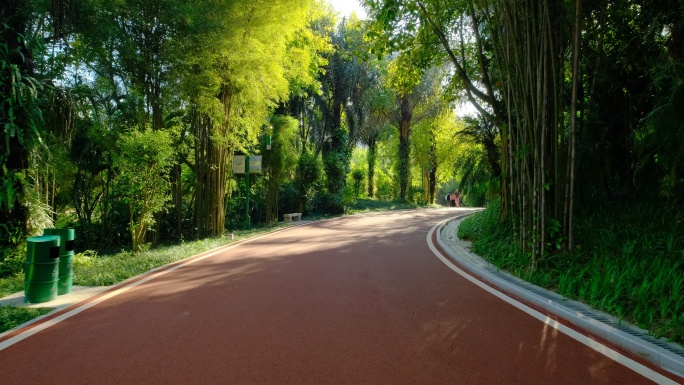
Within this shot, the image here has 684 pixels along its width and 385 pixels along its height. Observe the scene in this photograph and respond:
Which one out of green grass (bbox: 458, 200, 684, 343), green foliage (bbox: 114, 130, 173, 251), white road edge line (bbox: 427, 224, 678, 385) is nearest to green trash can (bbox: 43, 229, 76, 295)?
green foliage (bbox: 114, 130, 173, 251)

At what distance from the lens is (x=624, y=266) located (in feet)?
18.6

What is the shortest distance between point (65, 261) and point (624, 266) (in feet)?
26.7

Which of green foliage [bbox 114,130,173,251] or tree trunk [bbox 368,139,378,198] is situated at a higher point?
tree trunk [bbox 368,139,378,198]

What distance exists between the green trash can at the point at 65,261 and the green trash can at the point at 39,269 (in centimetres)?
40

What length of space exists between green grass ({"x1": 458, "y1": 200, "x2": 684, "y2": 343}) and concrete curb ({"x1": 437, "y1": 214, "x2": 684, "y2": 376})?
6.5 inches

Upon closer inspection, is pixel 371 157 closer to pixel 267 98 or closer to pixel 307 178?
pixel 307 178

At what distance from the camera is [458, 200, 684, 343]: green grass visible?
4.40m

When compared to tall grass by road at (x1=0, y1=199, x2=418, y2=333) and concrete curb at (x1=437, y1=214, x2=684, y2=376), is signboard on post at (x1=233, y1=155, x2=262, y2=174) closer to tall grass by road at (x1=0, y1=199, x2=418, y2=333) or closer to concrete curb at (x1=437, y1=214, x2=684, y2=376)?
tall grass by road at (x1=0, y1=199, x2=418, y2=333)

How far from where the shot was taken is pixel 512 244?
8.05 m

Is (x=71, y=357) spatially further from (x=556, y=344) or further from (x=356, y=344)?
(x=556, y=344)

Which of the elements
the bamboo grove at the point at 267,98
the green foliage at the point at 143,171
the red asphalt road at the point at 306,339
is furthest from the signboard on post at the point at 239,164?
the red asphalt road at the point at 306,339

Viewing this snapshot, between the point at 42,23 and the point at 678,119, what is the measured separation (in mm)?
11889

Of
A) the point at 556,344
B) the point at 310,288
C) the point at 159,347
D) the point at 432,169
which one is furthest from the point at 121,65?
the point at 432,169

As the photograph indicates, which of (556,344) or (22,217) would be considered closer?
(556,344)
